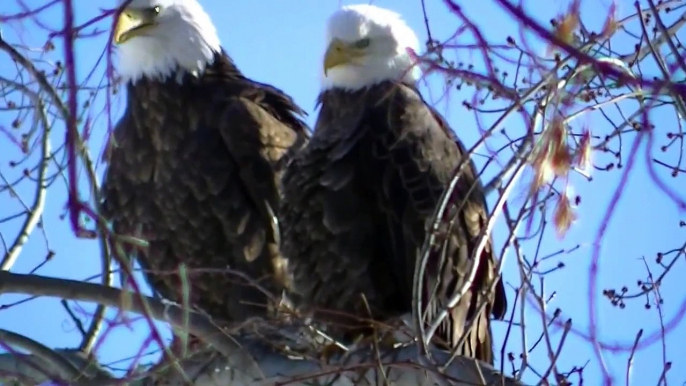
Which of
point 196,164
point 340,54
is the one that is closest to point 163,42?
point 196,164

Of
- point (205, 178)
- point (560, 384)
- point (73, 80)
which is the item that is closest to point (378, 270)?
point (205, 178)

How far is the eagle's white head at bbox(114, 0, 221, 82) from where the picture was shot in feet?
16.1

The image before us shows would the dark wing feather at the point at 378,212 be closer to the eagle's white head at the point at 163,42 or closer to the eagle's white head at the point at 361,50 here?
the eagle's white head at the point at 361,50

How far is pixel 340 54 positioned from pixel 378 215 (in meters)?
0.75

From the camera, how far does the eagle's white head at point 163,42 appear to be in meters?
4.92

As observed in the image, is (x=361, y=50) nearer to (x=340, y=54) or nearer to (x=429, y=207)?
(x=340, y=54)

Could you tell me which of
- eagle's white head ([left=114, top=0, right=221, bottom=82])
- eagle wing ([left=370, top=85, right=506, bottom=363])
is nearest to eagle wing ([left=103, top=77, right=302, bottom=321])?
eagle's white head ([left=114, top=0, right=221, bottom=82])

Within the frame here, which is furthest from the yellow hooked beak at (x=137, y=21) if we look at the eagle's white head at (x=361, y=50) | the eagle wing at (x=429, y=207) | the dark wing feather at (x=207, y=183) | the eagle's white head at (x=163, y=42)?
the eagle wing at (x=429, y=207)

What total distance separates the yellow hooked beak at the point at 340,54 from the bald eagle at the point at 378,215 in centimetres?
21

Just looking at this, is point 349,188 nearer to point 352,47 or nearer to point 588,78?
point 352,47

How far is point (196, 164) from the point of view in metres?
4.61

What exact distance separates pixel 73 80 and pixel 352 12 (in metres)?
3.23

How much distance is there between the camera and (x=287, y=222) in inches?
167

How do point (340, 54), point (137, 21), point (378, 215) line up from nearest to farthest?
point (378, 215), point (340, 54), point (137, 21)
